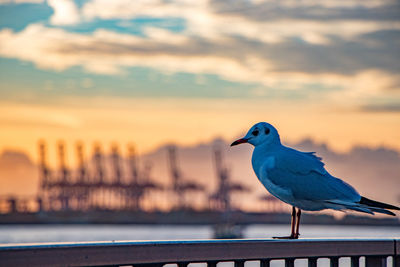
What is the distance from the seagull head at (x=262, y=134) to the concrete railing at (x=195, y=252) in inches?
37.8

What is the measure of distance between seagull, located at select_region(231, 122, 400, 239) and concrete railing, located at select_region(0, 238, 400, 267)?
47 centimetres

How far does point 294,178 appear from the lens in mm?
4508

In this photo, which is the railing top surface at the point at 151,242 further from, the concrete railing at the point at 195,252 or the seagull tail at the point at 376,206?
the seagull tail at the point at 376,206

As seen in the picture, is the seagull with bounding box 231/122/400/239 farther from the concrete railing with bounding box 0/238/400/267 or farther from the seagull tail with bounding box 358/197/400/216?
the concrete railing with bounding box 0/238/400/267

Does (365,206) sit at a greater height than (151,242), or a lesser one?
greater

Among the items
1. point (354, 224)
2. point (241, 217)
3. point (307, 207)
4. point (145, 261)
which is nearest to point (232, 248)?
point (145, 261)

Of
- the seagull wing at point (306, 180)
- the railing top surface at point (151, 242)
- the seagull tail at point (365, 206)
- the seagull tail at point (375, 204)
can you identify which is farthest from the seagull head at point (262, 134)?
the railing top surface at point (151, 242)

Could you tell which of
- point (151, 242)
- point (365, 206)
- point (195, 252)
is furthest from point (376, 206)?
point (151, 242)

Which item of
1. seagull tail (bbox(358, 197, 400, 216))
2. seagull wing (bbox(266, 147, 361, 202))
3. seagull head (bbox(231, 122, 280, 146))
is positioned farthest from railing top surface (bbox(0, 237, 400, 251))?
seagull head (bbox(231, 122, 280, 146))

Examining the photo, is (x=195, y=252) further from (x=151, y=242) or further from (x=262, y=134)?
(x=262, y=134)

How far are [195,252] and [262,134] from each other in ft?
5.01

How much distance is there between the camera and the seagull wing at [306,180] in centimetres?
446

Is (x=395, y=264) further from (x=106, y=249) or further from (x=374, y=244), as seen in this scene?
Answer: (x=106, y=249)

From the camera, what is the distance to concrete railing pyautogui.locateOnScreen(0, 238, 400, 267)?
2793 millimetres
